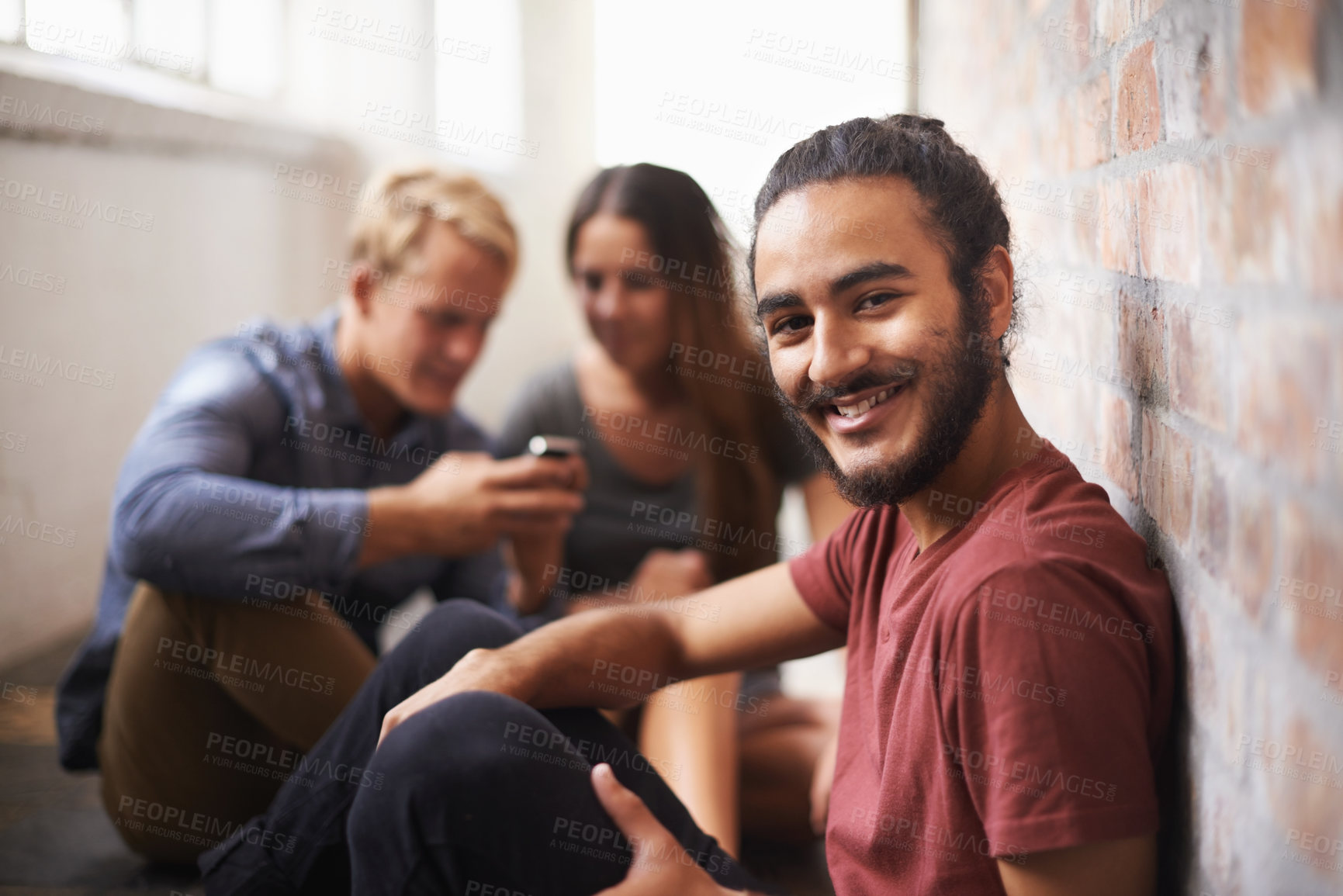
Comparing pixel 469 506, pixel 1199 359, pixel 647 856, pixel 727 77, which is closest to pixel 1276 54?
pixel 1199 359

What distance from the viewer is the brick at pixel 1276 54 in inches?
19.6

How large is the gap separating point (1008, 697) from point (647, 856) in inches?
15.6

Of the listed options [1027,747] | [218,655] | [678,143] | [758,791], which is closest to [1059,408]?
[1027,747]

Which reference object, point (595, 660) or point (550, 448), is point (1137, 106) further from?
point (550, 448)

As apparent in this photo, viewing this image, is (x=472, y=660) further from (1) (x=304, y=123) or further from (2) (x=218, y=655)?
(1) (x=304, y=123)

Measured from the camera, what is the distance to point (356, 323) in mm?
1843

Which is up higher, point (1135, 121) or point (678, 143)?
point (678, 143)

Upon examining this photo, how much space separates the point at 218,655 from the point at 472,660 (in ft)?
1.84

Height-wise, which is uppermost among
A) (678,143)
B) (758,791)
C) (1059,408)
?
(678,143)

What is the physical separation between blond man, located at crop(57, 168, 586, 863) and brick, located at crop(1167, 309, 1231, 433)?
0.87 meters

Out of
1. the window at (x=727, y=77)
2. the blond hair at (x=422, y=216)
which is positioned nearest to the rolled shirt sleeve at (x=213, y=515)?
the blond hair at (x=422, y=216)

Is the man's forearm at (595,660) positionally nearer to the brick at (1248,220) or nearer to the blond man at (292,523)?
the blond man at (292,523)

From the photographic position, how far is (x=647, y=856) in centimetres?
91

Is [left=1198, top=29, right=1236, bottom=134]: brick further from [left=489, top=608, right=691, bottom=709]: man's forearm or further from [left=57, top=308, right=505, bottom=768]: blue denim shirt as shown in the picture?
[left=57, top=308, right=505, bottom=768]: blue denim shirt
